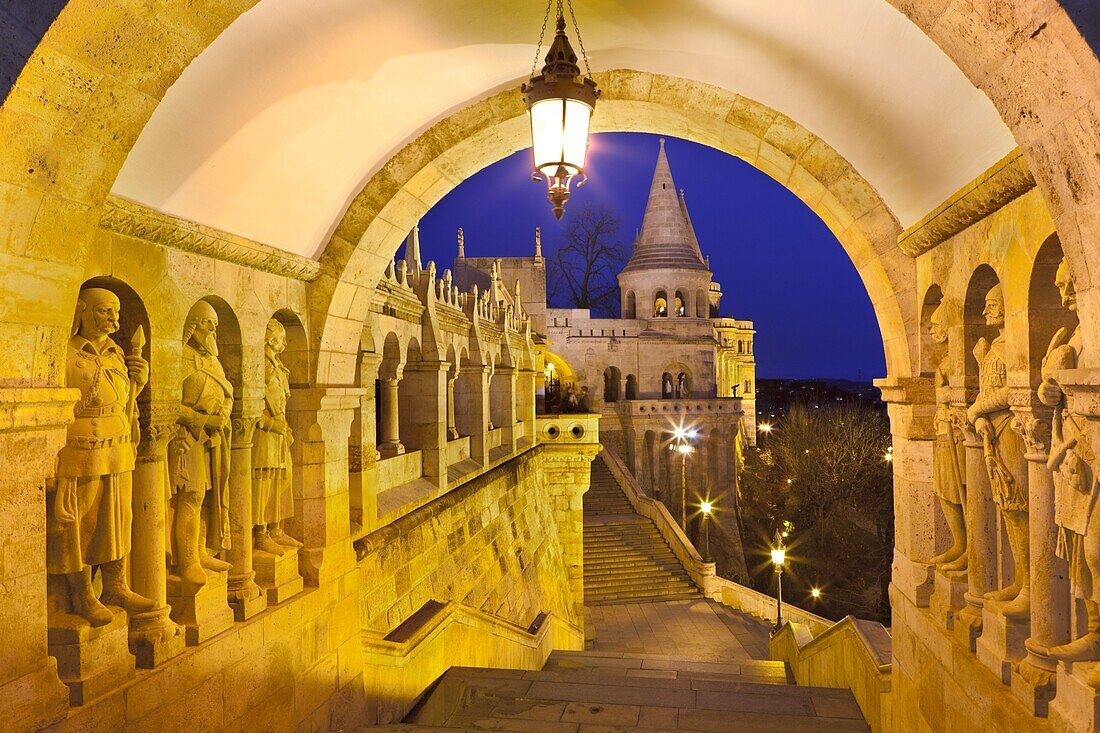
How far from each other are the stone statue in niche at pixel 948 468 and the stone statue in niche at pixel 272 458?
4297mm

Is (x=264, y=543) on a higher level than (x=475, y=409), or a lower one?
lower

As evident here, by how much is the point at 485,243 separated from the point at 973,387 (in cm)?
11729

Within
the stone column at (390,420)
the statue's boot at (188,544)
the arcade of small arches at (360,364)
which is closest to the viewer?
the arcade of small arches at (360,364)

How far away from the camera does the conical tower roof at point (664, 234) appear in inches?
1380

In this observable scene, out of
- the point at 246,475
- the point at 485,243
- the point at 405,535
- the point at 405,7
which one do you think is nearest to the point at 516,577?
the point at 405,535

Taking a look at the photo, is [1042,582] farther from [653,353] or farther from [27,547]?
[653,353]

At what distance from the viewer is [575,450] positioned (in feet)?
52.6

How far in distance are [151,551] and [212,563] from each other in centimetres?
52

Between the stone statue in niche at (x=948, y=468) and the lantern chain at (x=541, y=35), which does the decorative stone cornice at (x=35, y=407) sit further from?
the stone statue in niche at (x=948, y=468)

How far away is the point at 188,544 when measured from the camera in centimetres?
381

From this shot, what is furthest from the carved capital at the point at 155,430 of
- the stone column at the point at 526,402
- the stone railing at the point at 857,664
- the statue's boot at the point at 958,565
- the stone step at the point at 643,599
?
the stone step at the point at 643,599

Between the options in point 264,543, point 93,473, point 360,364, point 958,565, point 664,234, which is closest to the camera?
point 93,473

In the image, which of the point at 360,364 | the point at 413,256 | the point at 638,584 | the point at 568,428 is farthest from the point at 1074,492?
the point at 638,584

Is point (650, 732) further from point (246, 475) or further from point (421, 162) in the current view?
point (421, 162)
